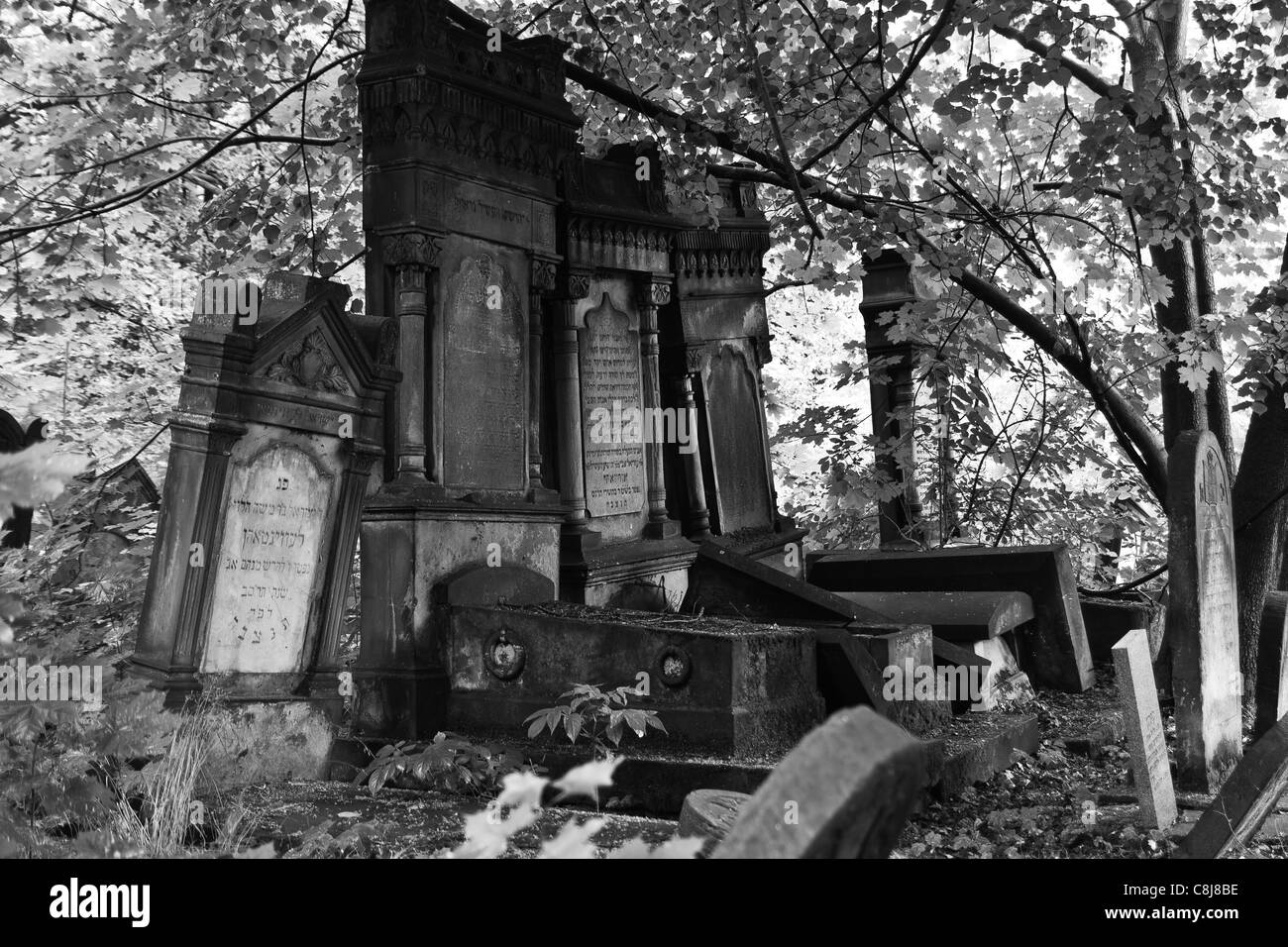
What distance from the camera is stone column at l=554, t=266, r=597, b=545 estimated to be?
898 cm

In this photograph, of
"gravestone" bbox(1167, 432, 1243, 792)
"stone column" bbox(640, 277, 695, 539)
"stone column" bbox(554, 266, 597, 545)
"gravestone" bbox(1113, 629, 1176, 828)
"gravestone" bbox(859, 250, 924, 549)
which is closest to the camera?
"gravestone" bbox(1113, 629, 1176, 828)

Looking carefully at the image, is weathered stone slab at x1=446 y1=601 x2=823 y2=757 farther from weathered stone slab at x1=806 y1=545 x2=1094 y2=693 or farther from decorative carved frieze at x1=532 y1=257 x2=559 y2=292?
weathered stone slab at x1=806 y1=545 x2=1094 y2=693

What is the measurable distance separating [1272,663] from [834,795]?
20.3 feet

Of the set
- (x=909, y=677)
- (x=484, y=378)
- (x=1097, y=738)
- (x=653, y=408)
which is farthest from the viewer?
(x=653, y=408)

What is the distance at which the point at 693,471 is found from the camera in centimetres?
1041

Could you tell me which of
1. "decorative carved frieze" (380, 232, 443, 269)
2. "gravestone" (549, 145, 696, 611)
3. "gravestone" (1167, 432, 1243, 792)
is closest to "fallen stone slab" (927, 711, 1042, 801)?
"gravestone" (1167, 432, 1243, 792)

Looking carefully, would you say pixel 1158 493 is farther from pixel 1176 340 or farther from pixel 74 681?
pixel 74 681

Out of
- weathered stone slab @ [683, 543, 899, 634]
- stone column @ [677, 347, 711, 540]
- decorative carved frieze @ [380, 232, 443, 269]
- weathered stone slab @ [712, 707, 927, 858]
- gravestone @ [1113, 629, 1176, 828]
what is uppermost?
decorative carved frieze @ [380, 232, 443, 269]

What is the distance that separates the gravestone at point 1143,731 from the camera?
17.7ft

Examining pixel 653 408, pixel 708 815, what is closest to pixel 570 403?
pixel 653 408

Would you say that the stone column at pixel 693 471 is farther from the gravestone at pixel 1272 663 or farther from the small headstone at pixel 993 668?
the gravestone at pixel 1272 663

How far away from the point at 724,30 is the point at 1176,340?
13.7 feet

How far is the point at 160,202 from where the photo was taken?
10.8 metres

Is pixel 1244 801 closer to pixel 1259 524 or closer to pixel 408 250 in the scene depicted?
pixel 1259 524
